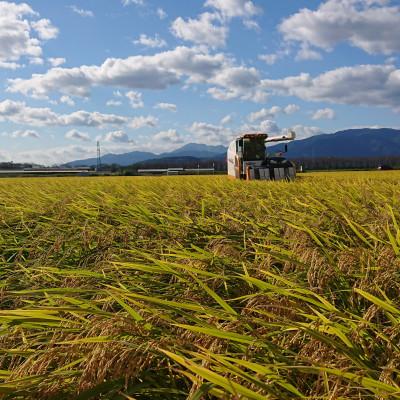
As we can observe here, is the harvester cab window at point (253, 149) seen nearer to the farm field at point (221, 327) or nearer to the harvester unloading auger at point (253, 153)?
the harvester unloading auger at point (253, 153)

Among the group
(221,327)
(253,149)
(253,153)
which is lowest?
(221,327)

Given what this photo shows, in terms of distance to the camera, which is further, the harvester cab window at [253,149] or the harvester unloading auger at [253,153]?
the harvester cab window at [253,149]

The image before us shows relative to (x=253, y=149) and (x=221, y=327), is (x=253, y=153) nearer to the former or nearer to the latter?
(x=253, y=149)

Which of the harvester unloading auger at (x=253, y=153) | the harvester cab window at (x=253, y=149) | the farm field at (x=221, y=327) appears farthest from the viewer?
the harvester cab window at (x=253, y=149)

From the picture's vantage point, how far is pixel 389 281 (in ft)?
8.05

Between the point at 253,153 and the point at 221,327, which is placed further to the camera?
the point at 253,153

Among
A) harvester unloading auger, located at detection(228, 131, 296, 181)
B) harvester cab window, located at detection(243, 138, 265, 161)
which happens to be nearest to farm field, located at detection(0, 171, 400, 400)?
harvester unloading auger, located at detection(228, 131, 296, 181)

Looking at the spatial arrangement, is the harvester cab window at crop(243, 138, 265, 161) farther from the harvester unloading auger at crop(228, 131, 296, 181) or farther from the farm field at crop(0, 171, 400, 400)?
the farm field at crop(0, 171, 400, 400)

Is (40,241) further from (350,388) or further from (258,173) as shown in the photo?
(258,173)

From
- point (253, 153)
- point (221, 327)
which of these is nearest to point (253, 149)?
point (253, 153)

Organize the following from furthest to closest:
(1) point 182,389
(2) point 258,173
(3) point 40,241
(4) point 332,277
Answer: (2) point 258,173, (3) point 40,241, (4) point 332,277, (1) point 182,389

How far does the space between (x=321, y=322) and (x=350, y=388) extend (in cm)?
45

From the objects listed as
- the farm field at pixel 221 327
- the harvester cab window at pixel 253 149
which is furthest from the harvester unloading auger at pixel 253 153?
the farm field at pixel 221 327

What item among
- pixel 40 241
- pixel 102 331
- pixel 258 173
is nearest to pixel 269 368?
pixel 102 331
